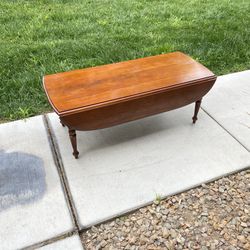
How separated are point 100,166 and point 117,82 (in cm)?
66

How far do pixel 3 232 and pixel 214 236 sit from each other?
130cm

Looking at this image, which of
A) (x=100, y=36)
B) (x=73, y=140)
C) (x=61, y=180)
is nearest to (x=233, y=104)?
(x=73, y=140)

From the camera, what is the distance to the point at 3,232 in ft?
5.96

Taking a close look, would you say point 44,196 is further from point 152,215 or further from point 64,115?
point 152,215

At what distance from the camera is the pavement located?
1888 mm

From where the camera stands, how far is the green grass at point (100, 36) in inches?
130

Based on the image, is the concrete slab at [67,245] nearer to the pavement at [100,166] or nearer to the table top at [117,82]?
the pavement at [100,166]

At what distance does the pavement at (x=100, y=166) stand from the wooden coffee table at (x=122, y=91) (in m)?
0.25

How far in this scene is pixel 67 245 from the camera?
5.77 feet

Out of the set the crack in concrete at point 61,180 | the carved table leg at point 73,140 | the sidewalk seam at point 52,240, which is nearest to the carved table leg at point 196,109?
the carved table leg at point 73,140

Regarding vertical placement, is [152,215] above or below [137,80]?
below

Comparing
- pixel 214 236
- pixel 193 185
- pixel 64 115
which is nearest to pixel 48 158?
pixel 64 115

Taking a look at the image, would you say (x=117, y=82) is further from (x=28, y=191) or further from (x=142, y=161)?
(x=28, y=191)

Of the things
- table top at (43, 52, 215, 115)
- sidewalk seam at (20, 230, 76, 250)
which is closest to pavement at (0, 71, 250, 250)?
sidewalk seam at (20, 230, 76, 250)
